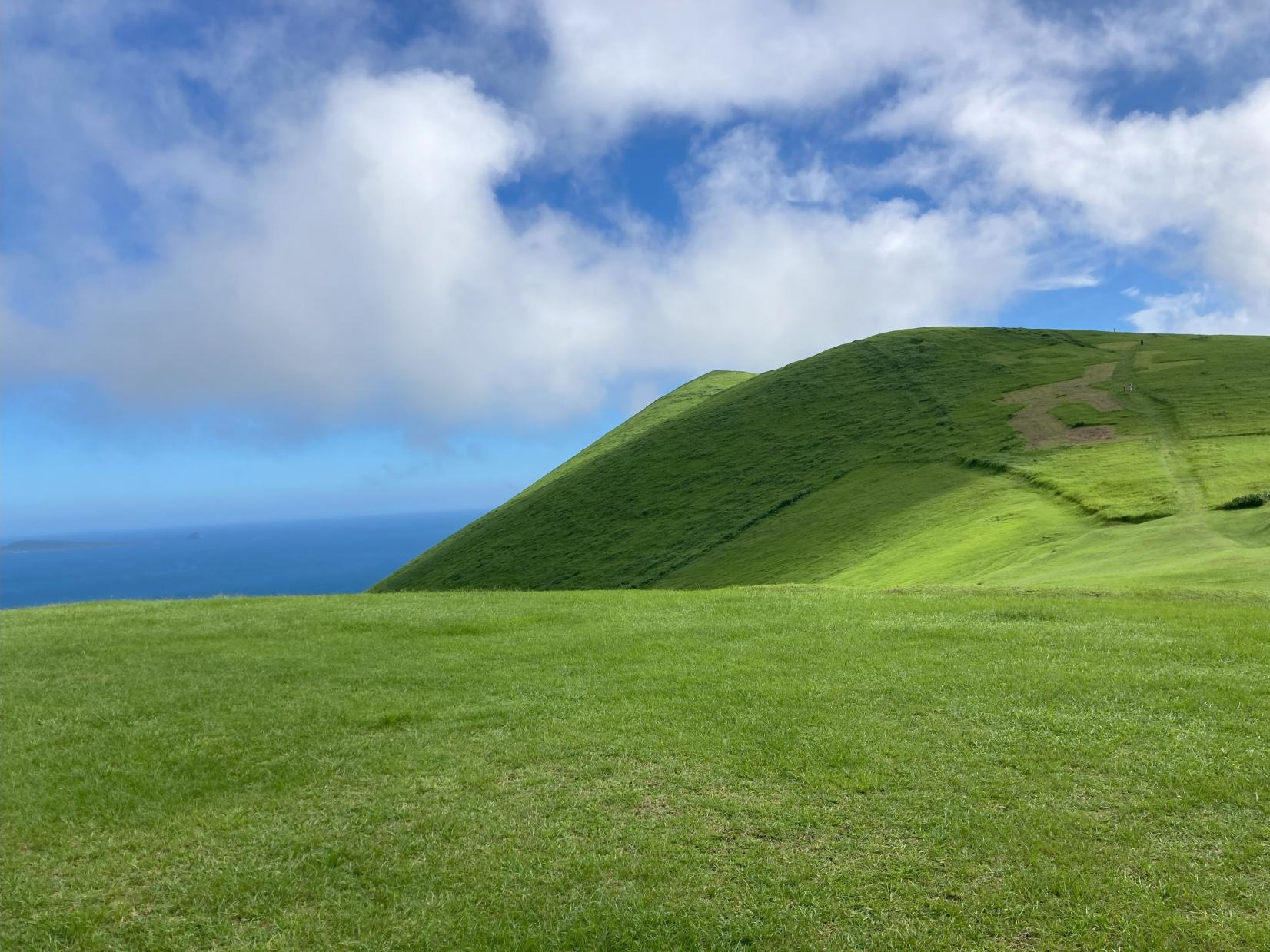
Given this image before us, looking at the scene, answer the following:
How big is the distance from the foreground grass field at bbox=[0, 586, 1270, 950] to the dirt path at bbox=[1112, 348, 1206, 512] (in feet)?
74.8

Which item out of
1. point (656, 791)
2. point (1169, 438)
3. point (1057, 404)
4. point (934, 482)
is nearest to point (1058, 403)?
point (1057, 404)

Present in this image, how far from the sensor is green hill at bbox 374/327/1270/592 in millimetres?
32062

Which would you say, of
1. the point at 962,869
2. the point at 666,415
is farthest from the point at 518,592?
the point at 666,415

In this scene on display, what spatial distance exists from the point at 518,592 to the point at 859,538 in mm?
29738

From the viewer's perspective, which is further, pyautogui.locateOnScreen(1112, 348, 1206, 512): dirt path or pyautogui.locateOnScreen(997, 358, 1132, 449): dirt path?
pyautogui.locateOnScreen(997, 358, 1132, 449): dirt path

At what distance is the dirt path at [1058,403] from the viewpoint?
54.0 m

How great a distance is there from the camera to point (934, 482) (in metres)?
54.1

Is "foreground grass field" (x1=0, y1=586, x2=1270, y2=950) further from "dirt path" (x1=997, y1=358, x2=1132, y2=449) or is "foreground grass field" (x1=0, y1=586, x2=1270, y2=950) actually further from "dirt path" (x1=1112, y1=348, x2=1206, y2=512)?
"dirt path" (x1=997, y1=358, x2=1132, y2=449)

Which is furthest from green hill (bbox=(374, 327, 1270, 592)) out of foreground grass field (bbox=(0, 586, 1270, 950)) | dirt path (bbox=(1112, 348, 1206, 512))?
foreground grass field (bbox=(0, 586, 1270, 950))

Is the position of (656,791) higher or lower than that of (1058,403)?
lower

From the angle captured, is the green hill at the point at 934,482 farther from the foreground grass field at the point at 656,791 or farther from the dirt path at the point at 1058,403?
the foreground grass field at the point at 656,791

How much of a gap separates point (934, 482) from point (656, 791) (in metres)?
50.1

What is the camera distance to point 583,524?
7462 centimetres

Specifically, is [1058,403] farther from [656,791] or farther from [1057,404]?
[656,791]
